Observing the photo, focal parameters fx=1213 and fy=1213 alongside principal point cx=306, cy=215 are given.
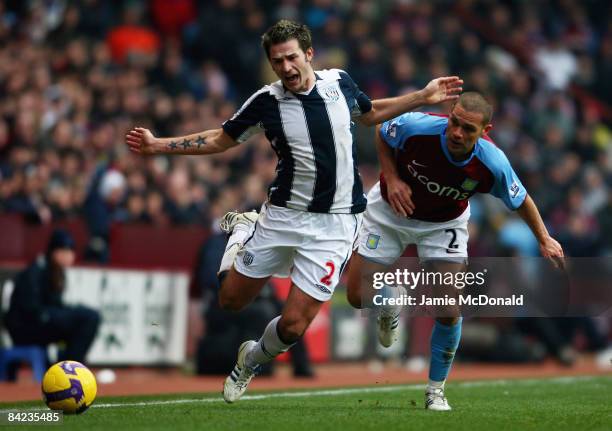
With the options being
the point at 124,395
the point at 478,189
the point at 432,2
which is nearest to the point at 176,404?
the point at 124,395

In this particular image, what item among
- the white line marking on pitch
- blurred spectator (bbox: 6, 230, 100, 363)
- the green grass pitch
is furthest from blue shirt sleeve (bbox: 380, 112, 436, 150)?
blurred spectator (bbox: 6, 230, 100, 363)

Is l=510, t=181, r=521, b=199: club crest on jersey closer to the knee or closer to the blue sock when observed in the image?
the blue sock

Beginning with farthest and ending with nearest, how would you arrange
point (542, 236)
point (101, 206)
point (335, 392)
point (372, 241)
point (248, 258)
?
point (101, 206) < point (335, 392) < point (372, 241) < point (248, 258) < point (542, 236)

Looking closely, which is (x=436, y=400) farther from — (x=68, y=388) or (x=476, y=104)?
(x=68, y=388)

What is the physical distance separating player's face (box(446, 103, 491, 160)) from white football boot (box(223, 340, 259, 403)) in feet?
6.86

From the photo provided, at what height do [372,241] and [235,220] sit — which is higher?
[235,220]

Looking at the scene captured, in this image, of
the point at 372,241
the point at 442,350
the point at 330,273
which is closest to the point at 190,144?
the point at 330,273

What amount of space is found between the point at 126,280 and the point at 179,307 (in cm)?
85

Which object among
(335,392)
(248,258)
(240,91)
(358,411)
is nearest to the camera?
(248,258)

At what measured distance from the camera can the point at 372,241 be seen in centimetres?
955

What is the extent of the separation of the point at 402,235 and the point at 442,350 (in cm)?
100

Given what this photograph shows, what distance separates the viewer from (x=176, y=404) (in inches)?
379

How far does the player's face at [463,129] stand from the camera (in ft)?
27.3

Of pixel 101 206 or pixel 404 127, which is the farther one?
pixel 101 206
